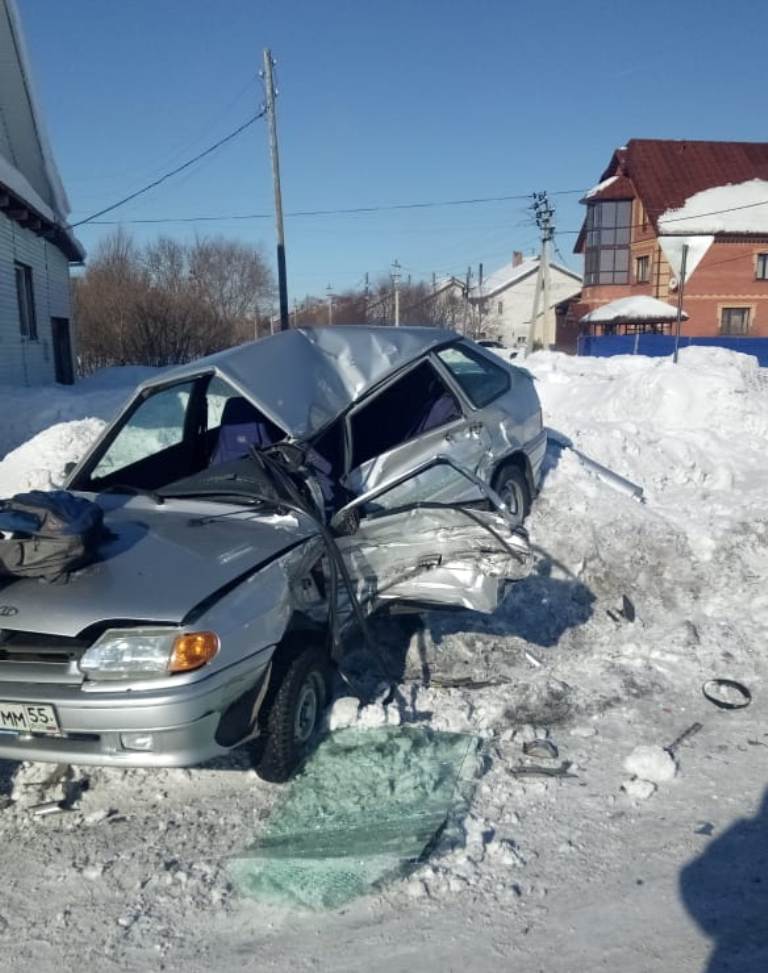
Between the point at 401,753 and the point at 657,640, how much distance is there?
87.4 inches

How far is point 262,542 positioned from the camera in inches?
149

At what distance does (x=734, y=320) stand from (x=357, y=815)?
41.7 m

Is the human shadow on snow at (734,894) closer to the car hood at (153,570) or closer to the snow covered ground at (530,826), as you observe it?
the snow covered ground at (530,826)

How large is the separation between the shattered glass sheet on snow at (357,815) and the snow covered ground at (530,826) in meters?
0.08

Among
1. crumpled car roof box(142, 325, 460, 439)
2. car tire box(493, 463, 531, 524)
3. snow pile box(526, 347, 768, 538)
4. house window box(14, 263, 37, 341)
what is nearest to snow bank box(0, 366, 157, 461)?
house window box(14, 263, 37, 341)

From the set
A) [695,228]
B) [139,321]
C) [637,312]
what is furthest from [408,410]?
[695,228]

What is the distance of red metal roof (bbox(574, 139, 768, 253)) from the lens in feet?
133

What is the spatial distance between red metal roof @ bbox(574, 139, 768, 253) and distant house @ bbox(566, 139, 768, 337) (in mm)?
49

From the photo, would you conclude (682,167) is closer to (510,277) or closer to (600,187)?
(600,187)

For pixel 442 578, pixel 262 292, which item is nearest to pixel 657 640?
pixel 442 578

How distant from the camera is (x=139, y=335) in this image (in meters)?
30.5

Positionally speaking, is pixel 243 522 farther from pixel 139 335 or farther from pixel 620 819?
pixel 139 335

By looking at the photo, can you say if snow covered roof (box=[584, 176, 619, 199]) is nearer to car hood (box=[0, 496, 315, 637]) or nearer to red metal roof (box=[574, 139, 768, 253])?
red metal roof (box=[574, 139, 768, 253])

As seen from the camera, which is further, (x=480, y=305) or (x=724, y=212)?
(x=480, y=305)
